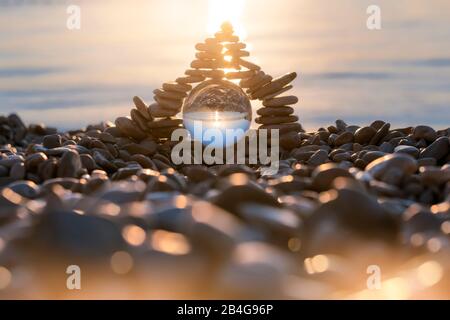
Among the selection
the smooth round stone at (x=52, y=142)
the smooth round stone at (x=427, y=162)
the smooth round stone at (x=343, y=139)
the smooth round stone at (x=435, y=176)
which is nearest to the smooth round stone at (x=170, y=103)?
the smooth round stone at (x=52, y=142)

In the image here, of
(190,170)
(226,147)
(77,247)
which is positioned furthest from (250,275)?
(226,147)

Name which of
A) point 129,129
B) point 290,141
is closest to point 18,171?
point 129,129

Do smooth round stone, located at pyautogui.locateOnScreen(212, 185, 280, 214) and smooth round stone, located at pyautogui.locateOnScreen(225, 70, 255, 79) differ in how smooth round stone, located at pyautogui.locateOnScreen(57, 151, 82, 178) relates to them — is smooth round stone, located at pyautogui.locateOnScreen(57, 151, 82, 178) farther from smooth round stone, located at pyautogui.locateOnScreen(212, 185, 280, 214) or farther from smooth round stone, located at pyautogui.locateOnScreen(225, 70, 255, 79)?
smooth round stone, located at pyautogui.locateOnScreen(225, 70, 255, 79)

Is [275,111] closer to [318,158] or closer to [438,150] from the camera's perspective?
[318,158]

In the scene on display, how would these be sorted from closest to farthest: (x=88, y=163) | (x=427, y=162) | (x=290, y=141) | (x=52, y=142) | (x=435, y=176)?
(x=435, y=176), (x=427, y=162), (x=88, y=163), (x=52, y=142), (x=290, y=141)

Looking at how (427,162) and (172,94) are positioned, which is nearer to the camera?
(427,162)

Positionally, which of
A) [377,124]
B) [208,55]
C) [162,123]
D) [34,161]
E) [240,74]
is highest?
[208,55]
